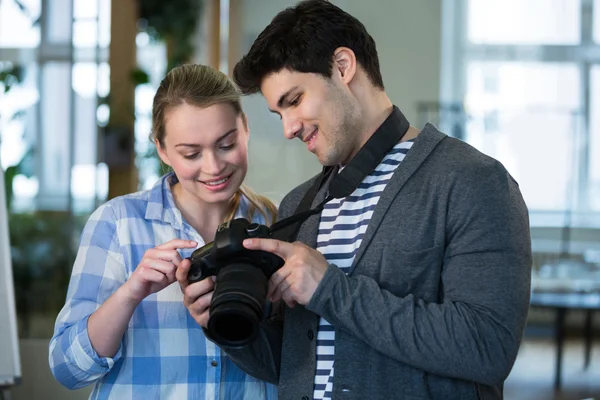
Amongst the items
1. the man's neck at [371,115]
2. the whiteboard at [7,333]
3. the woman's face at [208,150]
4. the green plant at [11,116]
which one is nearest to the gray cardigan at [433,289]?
the man's neck at [371,115]

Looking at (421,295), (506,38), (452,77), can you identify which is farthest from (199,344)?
(506,38)

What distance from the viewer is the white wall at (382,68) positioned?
3279 millimetres

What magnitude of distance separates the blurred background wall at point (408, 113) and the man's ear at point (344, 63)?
188cm

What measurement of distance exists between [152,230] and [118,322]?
0.73 ft

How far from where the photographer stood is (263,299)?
1.19m

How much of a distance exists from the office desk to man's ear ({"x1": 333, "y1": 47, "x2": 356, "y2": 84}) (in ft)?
9.08

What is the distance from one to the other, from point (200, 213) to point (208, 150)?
169 mm

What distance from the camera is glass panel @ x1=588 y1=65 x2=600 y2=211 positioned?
12.4ft

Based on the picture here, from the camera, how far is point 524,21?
366 centimetres

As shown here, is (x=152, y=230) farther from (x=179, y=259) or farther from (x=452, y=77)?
(x=452, y=77)

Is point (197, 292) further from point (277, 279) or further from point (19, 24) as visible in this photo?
point (19, 24)

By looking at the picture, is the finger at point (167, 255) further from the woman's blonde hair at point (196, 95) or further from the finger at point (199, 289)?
the woman's blonde hair at point (196, 95)

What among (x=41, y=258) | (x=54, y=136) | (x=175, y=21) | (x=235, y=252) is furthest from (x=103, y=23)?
(x=235, y=252)

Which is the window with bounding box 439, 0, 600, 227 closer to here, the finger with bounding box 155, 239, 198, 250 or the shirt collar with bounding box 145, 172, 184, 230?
the shirt collar with bounding box 145, 172, 184, 230
